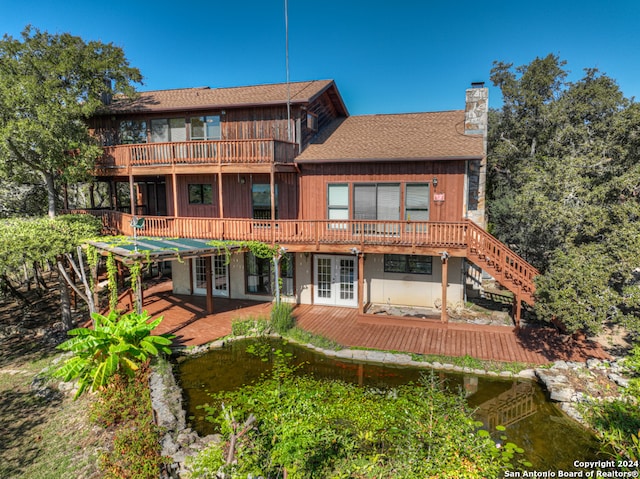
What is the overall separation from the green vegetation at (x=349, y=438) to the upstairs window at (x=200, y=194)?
1019cm

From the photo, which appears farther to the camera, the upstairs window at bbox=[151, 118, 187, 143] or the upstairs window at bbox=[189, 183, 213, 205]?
the upstairs window at bbox=[189, 183, 213, 205]

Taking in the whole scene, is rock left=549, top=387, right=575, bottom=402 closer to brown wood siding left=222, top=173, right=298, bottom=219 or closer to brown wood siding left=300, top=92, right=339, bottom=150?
brown wood siding left=222, top=173, right=298, bottom=219

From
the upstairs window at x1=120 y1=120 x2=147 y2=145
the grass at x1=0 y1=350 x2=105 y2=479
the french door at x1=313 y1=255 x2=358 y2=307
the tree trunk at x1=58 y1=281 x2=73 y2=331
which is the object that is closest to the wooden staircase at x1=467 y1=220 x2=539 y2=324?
the french door at x1=313 y1=255 x2=358 y2=307

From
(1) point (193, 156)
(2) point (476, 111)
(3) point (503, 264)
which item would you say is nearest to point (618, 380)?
(3) point (503, 264)

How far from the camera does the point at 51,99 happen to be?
13.9 metres

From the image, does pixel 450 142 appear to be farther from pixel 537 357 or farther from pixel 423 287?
pixel 537 357

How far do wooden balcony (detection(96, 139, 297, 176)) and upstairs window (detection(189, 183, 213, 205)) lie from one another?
7.27ft

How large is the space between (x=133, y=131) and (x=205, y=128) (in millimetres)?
3502

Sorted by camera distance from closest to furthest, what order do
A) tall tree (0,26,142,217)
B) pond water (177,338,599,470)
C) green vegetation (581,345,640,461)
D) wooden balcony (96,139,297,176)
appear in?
green vegetation (581,345,640,461), pond water (177,338,599,470), tall tree (0,26,142,217), wooden balcony (96,139,297,176)

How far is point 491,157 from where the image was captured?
29453 millimetres

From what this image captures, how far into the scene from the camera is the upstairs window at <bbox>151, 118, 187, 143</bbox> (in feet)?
53.7

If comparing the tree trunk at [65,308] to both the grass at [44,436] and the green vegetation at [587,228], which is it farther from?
the green vegetation at [587,228]

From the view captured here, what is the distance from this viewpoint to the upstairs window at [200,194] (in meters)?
16.8

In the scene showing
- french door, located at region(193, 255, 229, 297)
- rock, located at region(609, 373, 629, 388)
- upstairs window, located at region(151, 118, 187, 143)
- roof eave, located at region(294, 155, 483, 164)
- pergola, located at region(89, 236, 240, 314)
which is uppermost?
upstairs window, located at region(151, 118, 187, 143)
